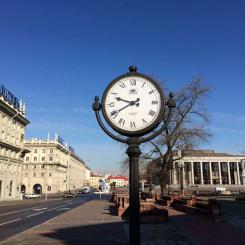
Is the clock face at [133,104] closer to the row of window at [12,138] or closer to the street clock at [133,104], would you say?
the street clock at [133,104]

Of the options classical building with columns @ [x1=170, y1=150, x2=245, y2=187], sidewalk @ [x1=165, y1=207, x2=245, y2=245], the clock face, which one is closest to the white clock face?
the clock face

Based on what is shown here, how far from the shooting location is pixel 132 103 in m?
4.29

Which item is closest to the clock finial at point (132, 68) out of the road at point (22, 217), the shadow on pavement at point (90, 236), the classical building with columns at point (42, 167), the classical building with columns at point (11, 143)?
the shadow on pavement at point (90, 236)

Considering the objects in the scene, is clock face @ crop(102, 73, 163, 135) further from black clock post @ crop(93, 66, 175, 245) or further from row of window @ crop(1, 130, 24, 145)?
row of window @ crop(1, 130, 24, 145)

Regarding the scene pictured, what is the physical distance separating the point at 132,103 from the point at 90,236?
10.0 metres

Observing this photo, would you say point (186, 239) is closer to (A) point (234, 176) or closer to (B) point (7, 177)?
(B) point (7, 177)

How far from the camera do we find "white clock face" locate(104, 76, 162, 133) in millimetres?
4188

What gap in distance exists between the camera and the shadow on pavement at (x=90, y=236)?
11.8 m

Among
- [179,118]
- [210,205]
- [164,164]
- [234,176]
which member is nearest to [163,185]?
[164,164]

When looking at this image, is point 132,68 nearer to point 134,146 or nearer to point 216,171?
point 134,146

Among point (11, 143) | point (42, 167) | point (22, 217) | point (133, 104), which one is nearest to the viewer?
point (133, 104)

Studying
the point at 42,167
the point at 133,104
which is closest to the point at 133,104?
the point at 133,104

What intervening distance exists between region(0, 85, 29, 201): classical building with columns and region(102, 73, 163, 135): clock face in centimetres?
5939

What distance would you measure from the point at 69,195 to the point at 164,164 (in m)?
40.3
